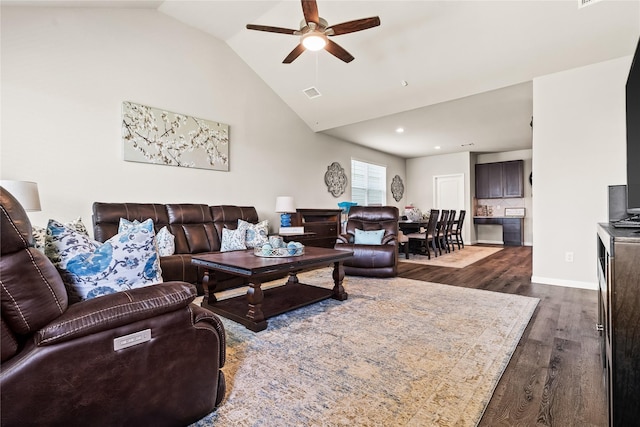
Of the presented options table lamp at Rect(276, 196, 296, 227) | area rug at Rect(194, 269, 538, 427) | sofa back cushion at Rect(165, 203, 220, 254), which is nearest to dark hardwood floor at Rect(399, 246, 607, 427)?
area rug at Rect(194, 269, 538, 427)

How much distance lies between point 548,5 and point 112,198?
4.98m

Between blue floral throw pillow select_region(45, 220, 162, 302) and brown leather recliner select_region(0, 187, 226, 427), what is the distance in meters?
0.22

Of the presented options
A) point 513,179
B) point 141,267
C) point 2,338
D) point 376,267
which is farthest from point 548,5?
point 513,179

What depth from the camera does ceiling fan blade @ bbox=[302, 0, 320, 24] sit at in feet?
8.28

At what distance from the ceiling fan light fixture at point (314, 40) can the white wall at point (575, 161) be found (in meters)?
2.79

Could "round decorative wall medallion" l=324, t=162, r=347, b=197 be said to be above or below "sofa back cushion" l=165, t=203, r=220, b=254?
above

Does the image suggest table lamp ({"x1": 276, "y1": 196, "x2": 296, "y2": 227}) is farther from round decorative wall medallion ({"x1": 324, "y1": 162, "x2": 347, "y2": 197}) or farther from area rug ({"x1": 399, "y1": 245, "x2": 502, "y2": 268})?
area rug ({"x1": 399, "y1": 245, "x2": 502, "y2": 268})

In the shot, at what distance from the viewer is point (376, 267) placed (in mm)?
4047

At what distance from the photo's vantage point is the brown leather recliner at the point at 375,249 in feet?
13.2

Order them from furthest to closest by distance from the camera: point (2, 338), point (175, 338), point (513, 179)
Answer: point (513, 179), point (175, 338), point (2, 338)

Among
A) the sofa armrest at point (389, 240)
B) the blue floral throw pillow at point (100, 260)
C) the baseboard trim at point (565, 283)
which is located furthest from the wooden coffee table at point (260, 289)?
the baseboard trim at point (565, 283)

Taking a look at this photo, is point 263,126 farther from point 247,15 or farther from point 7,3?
point 7,3

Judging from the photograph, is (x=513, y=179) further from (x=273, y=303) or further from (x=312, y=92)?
(x=273, y=303)

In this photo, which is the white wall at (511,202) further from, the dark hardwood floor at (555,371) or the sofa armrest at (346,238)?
the sofa armrest at (346,238)
